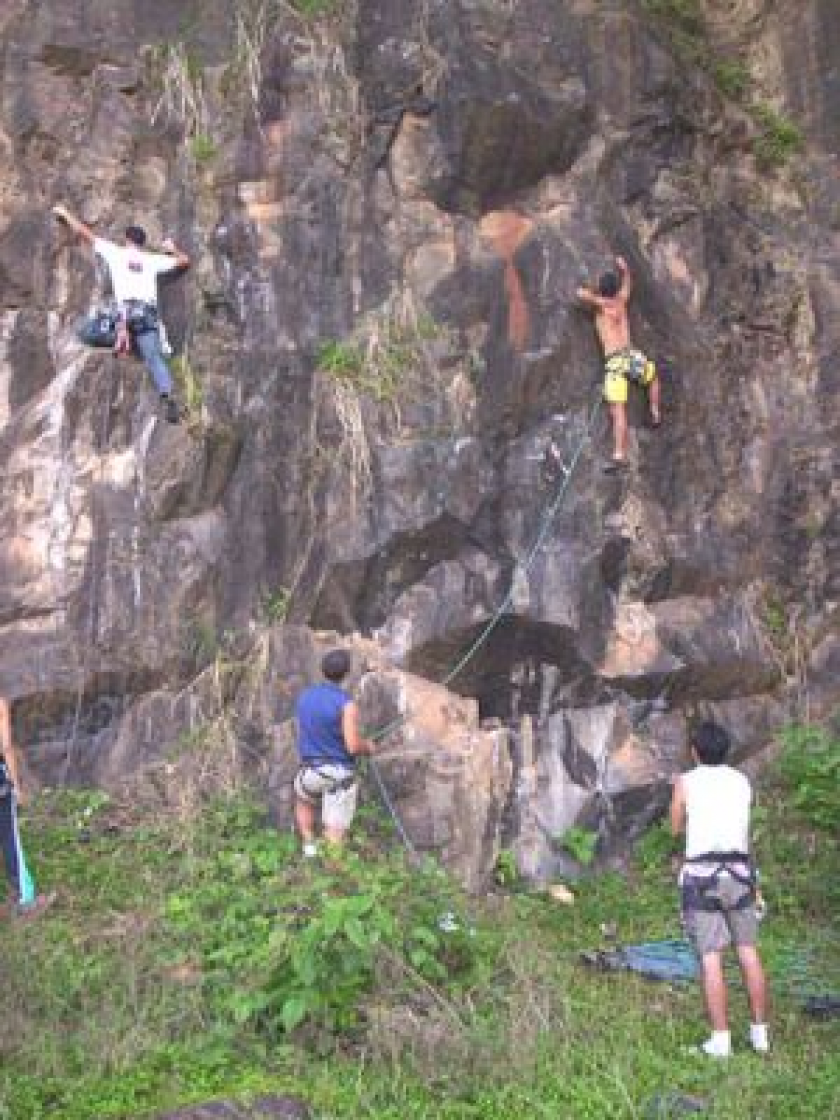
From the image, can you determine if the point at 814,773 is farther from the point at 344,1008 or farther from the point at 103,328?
the point at 103,328

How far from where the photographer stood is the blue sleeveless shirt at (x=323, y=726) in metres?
7.98

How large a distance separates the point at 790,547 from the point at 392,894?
5.10 m

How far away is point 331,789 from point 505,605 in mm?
1999

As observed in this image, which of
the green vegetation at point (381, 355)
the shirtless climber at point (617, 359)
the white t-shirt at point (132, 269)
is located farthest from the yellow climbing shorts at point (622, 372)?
the white t-shirt at point (132, 269)

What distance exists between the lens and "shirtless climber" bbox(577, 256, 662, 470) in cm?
984

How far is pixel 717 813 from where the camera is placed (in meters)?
6.52

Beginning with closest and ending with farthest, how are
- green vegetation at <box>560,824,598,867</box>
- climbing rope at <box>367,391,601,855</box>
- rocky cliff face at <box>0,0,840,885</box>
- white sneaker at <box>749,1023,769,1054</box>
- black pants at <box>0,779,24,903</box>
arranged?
white sneaker at <box>749,1023,769,1054</box>
black pants at <box>0,779,24,903</box>
climbing rope at <box>367,391,601,855</box>
green vegetation at <box>560,824,598,867</box>
rocky cliff face at <box>0,0,840,885</box>

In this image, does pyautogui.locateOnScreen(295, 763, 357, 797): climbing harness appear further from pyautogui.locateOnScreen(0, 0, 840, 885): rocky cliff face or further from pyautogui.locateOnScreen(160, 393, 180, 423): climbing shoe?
pyautogui.locateOnScreen(160, 393, 180, 423): climbing shoe

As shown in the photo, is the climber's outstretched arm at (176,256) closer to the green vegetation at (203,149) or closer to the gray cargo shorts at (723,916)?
the green vegetation at (203,149)

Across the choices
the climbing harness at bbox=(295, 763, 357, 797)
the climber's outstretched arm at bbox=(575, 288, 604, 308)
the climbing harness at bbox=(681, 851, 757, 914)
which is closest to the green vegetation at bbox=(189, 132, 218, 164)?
the climber's outstretched arm at bbox=(575, 288, 604, 308)

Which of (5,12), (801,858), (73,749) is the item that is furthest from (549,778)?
(5,12)

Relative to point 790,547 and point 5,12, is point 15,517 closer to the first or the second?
point 5,12

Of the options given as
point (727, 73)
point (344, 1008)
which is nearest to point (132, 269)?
point (727, 73)

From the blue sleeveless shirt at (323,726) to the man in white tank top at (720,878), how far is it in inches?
88.3
